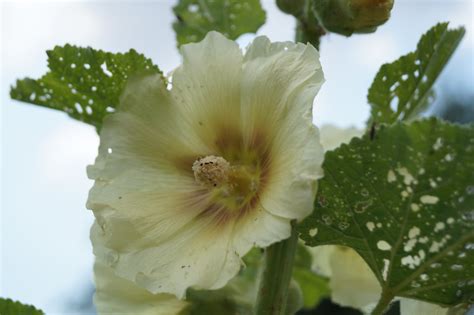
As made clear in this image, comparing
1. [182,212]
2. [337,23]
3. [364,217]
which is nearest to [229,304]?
[182,212]

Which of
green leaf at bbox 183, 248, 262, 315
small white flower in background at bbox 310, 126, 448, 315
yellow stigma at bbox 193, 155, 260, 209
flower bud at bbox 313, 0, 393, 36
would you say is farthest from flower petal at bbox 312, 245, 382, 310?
flower bud at bbox 313, 0, 393, 36

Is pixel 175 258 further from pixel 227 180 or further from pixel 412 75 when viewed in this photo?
pixel 412 75

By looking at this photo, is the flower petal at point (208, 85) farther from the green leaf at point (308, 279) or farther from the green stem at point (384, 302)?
the green leaf at point (308, 279)

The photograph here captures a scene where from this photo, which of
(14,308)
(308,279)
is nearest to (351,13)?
(14,308)

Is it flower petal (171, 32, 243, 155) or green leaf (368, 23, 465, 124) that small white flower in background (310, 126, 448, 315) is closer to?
green leaf (368, 23, 465, 124)

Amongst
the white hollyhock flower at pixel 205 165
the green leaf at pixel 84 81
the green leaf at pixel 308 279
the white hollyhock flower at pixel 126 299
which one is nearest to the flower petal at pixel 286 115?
the white hollyhock flower at pixel 205 165
